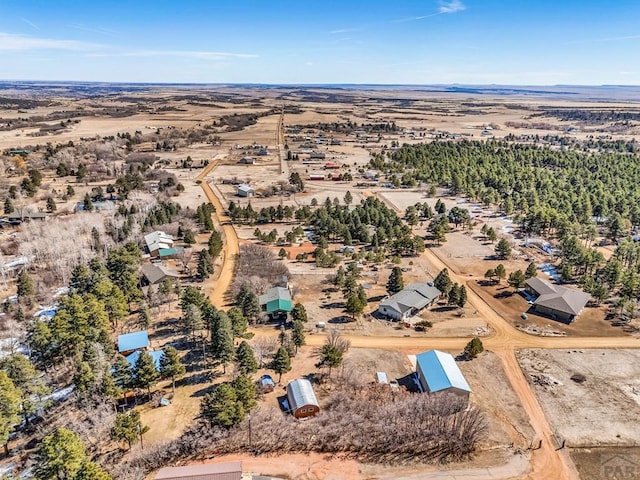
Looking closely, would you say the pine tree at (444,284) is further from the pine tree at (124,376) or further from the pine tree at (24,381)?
the pine tree at (24,381)

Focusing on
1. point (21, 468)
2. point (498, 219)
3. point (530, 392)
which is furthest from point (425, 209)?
point (21, 468)

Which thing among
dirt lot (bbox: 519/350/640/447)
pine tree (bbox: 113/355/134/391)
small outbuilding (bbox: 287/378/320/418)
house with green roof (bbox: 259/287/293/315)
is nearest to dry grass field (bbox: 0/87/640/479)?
dirt lot (bbox: 519/350/640/447)

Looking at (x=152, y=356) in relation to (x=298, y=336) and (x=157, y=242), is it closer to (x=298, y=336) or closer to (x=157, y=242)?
(x=298, y=336)

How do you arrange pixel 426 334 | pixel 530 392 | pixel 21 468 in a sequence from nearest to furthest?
pixel 21 468, pixel 530 392, pixel 426 334

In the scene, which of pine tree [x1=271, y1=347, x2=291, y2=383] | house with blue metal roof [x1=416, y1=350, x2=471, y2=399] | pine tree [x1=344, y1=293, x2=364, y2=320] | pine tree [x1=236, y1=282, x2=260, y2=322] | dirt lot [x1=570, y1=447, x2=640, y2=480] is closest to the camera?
dirt lot [x1=570, y1=447, x2=640, y2=480]

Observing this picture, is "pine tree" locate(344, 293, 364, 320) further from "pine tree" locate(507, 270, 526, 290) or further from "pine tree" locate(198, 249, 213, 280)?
"pine tree" locate(507, 270, 526, 290)

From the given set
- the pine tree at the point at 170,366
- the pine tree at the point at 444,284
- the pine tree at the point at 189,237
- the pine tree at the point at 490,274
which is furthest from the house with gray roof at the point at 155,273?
the pine tree at the point at 490,274

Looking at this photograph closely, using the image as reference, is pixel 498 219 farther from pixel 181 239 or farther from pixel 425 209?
pixel 181 239
